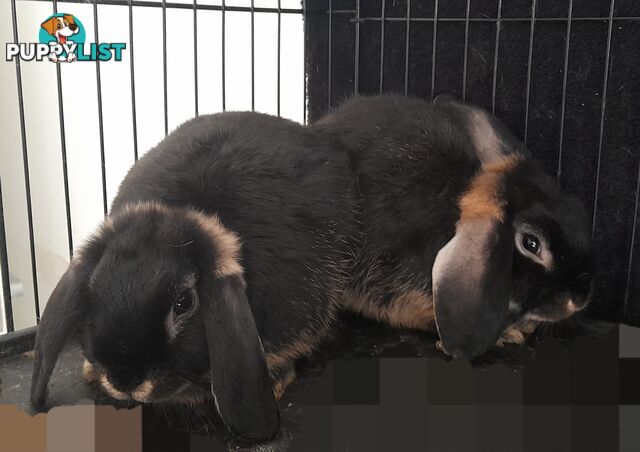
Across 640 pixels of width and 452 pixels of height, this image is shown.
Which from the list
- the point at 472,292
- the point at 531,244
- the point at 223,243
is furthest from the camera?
the point at 531,244

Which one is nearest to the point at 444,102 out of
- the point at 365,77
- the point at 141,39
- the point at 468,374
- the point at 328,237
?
the point at 365,77

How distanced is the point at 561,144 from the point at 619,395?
0.62 meters

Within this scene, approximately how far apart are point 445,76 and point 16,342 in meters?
1.23

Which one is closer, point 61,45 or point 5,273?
point 5,273

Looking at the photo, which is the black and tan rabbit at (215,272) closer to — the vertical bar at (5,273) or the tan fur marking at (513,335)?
the vertical bar at (5,273)

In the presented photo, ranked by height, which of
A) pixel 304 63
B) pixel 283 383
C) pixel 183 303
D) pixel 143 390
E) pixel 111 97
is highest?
pixel 304 63

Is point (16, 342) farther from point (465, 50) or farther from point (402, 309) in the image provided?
point (465, 50)

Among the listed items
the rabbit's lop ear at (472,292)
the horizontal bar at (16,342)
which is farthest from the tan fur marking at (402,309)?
the horizontal bar at (16,342)

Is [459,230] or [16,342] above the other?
[459,230]

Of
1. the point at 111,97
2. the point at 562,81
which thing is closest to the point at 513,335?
the point at 562,81

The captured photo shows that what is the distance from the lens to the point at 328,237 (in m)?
1.23

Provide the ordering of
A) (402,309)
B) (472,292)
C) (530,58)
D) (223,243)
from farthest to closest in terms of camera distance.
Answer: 1. (530,58)
2. (402,309)
3. (472,292)
4. (223,243)

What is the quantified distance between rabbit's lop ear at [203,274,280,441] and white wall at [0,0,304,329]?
1127 mm

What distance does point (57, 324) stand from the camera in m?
0.97
